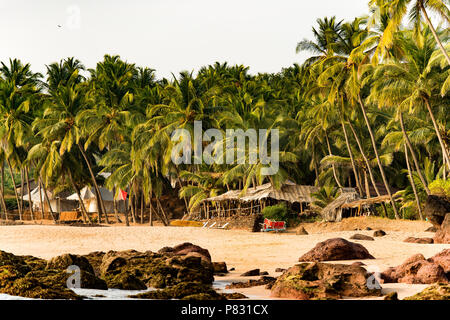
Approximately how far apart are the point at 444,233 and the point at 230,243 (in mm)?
7635

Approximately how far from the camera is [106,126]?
131 ft

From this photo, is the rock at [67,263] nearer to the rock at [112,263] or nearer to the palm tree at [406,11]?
the rock at [112,263]

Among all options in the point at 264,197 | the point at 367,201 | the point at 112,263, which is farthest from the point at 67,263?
the point at 264,197

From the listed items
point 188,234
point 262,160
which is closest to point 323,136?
point 262,160

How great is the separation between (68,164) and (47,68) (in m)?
10.2

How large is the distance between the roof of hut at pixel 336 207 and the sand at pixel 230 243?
1.32 metres

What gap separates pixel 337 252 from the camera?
13953 mm

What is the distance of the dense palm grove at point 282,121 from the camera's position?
27641mm

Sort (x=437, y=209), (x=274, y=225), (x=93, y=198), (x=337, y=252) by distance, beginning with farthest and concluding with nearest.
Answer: (x=93, y=198) < (x=274, y=225) < (x=437, y=209) < (x=337, y=252)

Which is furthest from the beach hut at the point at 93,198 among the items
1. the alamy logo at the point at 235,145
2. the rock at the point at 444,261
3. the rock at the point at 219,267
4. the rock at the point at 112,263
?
the rock at the point at 444,261

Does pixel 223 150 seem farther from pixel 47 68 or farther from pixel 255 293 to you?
pixel 255 293

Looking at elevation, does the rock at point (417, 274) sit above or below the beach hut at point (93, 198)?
below

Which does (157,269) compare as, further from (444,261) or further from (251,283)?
(444,261)

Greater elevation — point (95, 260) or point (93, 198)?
point (93, 198)
